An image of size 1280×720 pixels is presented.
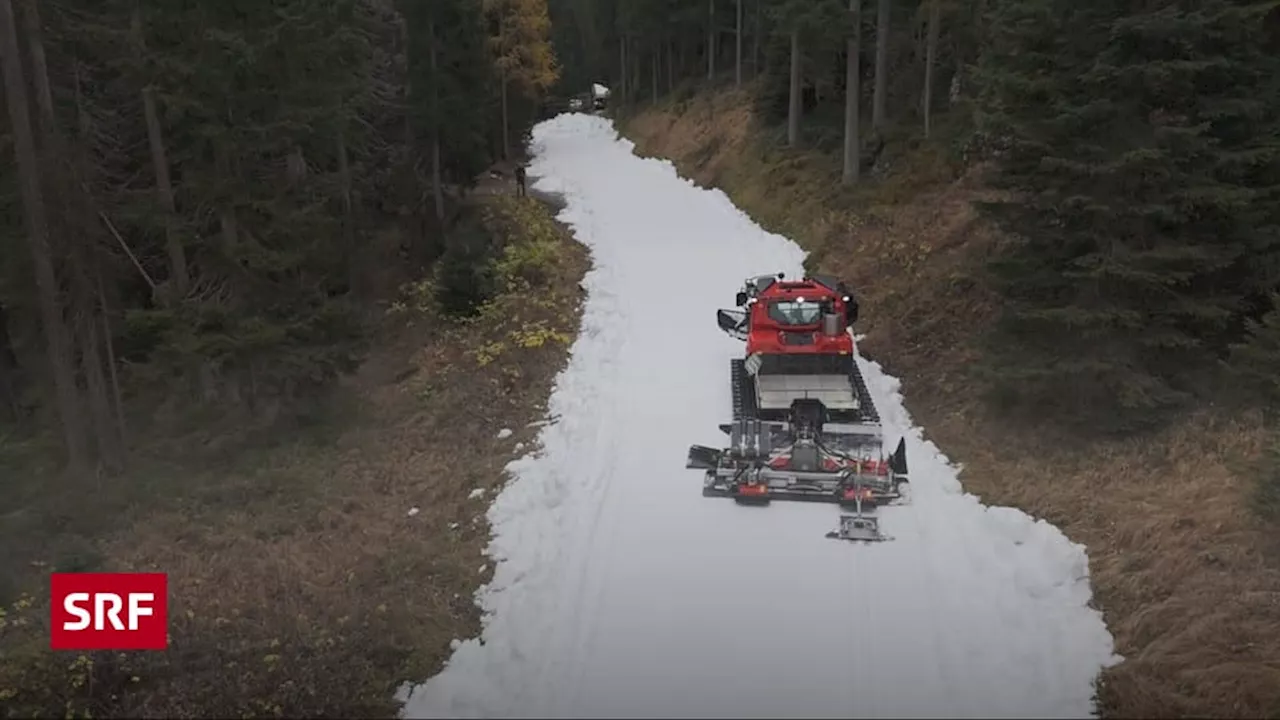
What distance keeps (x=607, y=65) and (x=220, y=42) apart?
63.7 m

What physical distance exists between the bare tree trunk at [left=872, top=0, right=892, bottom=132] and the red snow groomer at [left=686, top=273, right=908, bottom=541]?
1137 cm

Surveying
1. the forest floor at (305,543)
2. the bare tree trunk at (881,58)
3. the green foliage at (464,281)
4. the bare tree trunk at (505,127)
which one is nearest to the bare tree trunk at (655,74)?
the bare tree trunk at (505,127)

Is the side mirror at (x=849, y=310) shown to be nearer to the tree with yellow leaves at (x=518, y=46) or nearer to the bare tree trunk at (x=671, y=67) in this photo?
the tree with yellow leaves at (x=518, y=46)

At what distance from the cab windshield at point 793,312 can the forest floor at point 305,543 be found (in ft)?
13.1

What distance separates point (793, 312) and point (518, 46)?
28.6 m

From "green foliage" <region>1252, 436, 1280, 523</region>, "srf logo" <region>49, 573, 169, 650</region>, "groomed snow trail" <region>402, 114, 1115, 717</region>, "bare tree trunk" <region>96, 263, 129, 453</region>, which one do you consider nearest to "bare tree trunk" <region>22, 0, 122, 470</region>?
"bare tree trunk" <region>96, 263, 129, 453</region>

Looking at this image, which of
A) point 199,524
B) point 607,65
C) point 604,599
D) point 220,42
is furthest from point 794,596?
point 607,65

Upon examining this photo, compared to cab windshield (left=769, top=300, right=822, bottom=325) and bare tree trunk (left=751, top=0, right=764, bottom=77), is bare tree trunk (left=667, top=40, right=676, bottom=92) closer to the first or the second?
bare tree trunk (left=751, top=0, right=764, bottom=77)

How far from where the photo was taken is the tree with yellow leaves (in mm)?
38219

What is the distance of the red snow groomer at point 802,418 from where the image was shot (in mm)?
10797

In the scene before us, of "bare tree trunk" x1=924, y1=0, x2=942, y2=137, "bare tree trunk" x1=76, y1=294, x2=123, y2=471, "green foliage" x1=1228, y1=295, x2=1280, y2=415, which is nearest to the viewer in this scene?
"green foliage" x1=1228, y1=295, x2=1280, y2=415

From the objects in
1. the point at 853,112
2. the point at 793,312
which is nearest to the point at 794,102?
the point at 853,112

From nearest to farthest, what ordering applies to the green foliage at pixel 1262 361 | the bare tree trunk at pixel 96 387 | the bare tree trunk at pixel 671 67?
the green foliage at pixel 1262 361 → the bare tree trunk at pixel 96 387 → the bare tree trunk at pixel 671 67

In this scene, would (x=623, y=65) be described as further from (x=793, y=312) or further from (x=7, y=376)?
(x=793, y=312)
